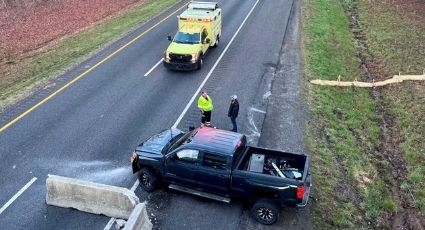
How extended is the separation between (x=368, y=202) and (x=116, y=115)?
33.2 feet

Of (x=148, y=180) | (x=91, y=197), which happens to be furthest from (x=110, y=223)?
(x=148, y=180)

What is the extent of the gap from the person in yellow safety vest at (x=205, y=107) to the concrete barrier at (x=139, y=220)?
5774 millimetres

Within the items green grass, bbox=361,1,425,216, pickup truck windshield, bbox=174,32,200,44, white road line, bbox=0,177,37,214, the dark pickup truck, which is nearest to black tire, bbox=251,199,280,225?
the dark pickup truck

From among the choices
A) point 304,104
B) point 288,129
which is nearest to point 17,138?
point 288,129

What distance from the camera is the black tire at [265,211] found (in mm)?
12055

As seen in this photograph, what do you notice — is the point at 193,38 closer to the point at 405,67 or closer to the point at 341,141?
the point at 341,141

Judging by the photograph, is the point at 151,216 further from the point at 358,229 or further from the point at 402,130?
the point at 402,130

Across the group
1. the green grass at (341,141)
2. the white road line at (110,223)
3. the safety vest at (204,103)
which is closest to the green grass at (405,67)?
the green grass at (341,141)

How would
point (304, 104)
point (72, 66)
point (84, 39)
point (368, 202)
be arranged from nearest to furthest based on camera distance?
point (368, 202) → point (304, 104) → point (72, 66) → point (84, 39)

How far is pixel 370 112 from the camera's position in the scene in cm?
2016

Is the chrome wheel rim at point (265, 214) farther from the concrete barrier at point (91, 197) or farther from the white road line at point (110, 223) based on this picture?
the white road line at point (110, 223)

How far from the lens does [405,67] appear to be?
2402cm

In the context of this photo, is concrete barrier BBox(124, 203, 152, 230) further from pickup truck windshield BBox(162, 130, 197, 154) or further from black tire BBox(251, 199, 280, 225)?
black tire BBox(251, 199, 280, 225)

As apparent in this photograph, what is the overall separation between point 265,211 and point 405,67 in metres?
15.8
